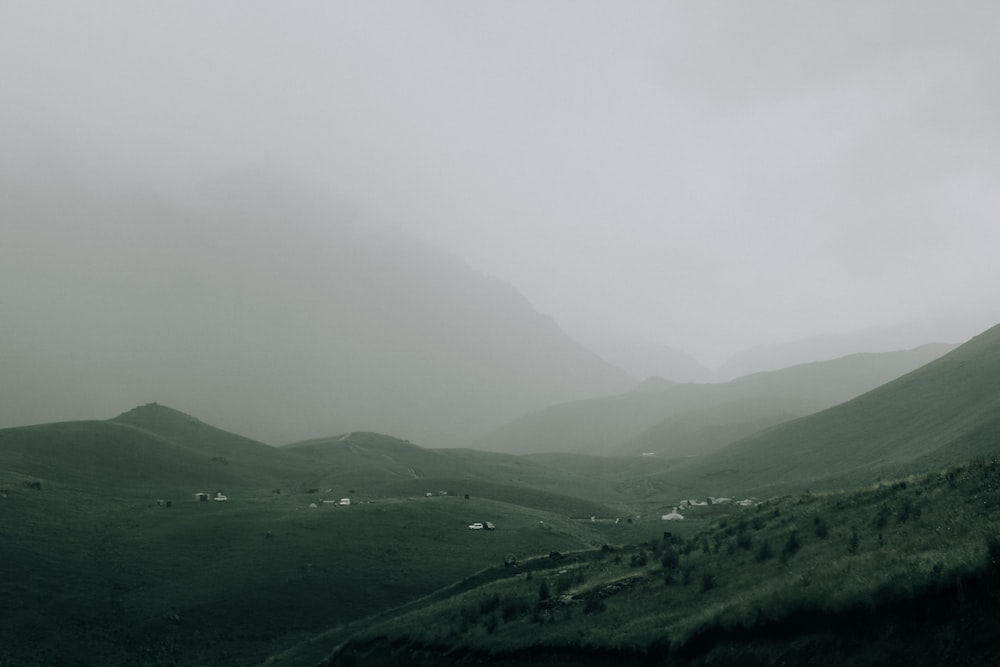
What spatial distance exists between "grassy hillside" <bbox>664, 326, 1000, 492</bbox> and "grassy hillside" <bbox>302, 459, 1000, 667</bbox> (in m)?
47.8

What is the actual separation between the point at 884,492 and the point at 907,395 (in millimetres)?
95239

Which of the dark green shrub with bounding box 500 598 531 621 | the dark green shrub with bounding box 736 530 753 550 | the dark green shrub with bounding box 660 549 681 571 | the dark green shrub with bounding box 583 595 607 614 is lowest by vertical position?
the dark green shrub with bounding box 500 598 531 621

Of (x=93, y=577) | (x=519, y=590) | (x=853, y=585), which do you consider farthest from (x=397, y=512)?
(x=853, y=585)

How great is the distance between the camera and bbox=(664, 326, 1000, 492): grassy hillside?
73188 mm

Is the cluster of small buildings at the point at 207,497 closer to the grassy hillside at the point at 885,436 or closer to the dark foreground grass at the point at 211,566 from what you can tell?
the dark foreground grass at the point at 211,566

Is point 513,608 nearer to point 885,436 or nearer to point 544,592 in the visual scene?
point 544,592

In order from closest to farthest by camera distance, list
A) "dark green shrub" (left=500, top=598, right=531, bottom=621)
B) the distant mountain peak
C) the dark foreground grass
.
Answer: "dark green shrub" (left=500, top=598, right=531, bottom=621)
the dark foreground grass
the distant mountain peak

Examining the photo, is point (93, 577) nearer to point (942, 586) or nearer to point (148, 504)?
point (148, 504)

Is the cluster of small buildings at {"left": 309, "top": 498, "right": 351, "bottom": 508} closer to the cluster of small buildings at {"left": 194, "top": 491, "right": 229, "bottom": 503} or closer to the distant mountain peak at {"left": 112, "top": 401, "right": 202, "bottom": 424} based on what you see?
the cluster of small buildings at {"left": 194, "top": 491, "right": 229, "bottom": 503}

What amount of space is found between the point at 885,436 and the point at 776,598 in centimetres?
9028

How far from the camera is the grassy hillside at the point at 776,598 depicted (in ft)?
50.4

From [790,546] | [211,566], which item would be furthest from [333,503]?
[790,546]

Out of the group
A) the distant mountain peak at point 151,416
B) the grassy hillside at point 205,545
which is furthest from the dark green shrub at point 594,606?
the distant mountain peak at point 151,416

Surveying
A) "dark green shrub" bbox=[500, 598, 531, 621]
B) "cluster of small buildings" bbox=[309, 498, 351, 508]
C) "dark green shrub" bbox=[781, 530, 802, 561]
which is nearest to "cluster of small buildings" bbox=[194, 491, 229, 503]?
→ "cluster of small buildings" bbox=[309, 498, 351, 508]
